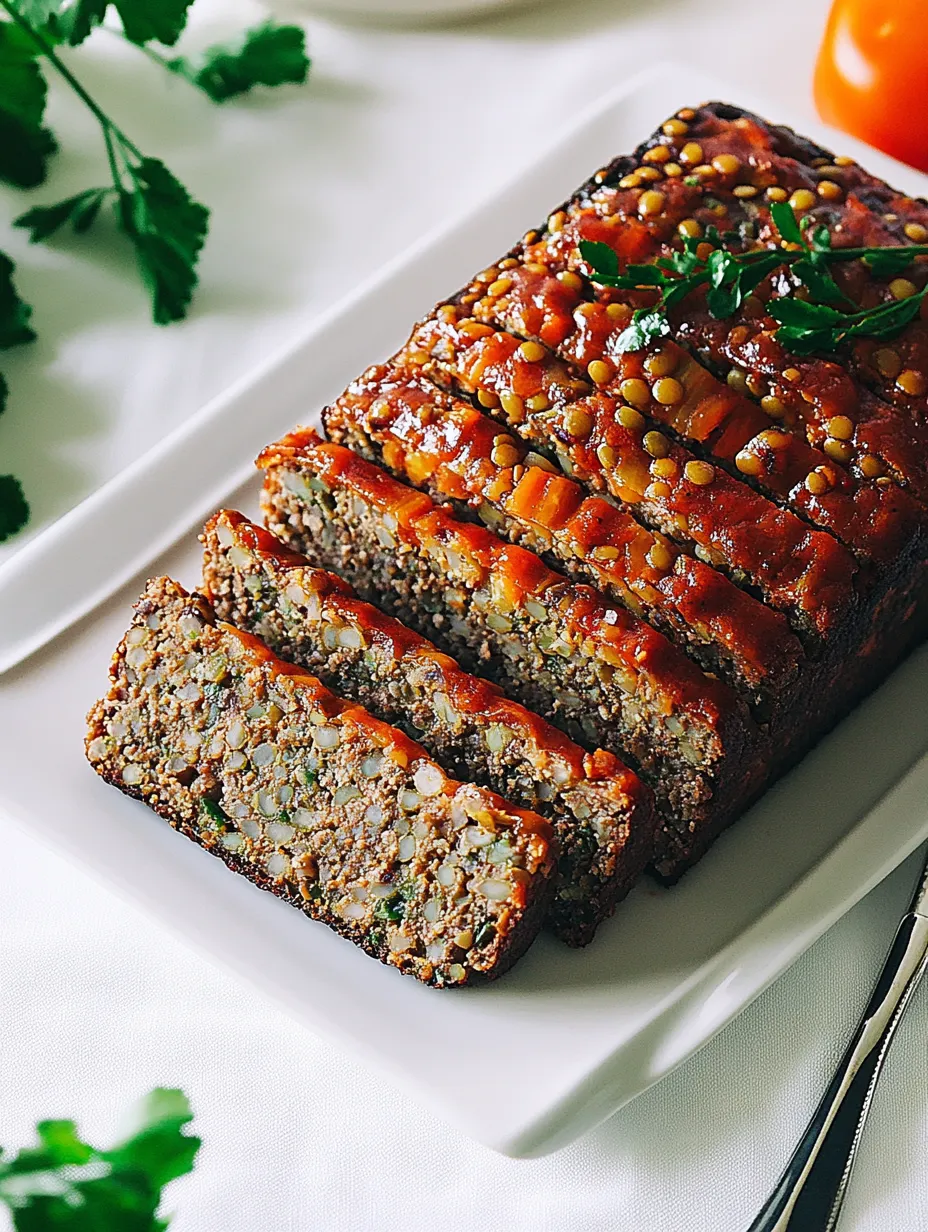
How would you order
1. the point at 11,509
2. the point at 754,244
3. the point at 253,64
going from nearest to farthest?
the point at 754,244 → the point at 11,509 → the point at 253,64

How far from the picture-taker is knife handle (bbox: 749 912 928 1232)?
3.01 meters

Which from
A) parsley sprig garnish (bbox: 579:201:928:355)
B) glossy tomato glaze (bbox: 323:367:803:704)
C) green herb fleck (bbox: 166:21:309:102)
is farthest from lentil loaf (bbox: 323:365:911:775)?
green herb fleck (bbox: 166:21:309:102)

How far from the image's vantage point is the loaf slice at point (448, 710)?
3121mm

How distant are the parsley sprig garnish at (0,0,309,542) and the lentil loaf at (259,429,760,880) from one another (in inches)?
46.2

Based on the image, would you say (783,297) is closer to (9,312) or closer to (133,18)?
(133,18)

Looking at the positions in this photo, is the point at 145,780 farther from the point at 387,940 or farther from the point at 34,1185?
the point at 34,1185

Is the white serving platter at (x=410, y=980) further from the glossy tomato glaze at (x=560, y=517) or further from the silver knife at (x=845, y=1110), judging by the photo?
the glossy tomato glaze at (x=560, y=517)

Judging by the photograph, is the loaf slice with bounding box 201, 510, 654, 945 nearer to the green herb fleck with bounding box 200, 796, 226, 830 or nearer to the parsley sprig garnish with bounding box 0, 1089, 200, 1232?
the green herb fleck with bounding box 200, 796, 226, 830

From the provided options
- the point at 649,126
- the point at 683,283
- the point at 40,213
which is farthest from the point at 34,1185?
the point at 649,126

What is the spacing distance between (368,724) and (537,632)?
43 cm

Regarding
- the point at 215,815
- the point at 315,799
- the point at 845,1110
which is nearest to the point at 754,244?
the point at 315,799

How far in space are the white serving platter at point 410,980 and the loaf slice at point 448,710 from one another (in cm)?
19

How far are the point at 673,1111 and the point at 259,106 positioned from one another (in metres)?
3.72

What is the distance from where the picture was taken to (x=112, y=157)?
4645 mm
